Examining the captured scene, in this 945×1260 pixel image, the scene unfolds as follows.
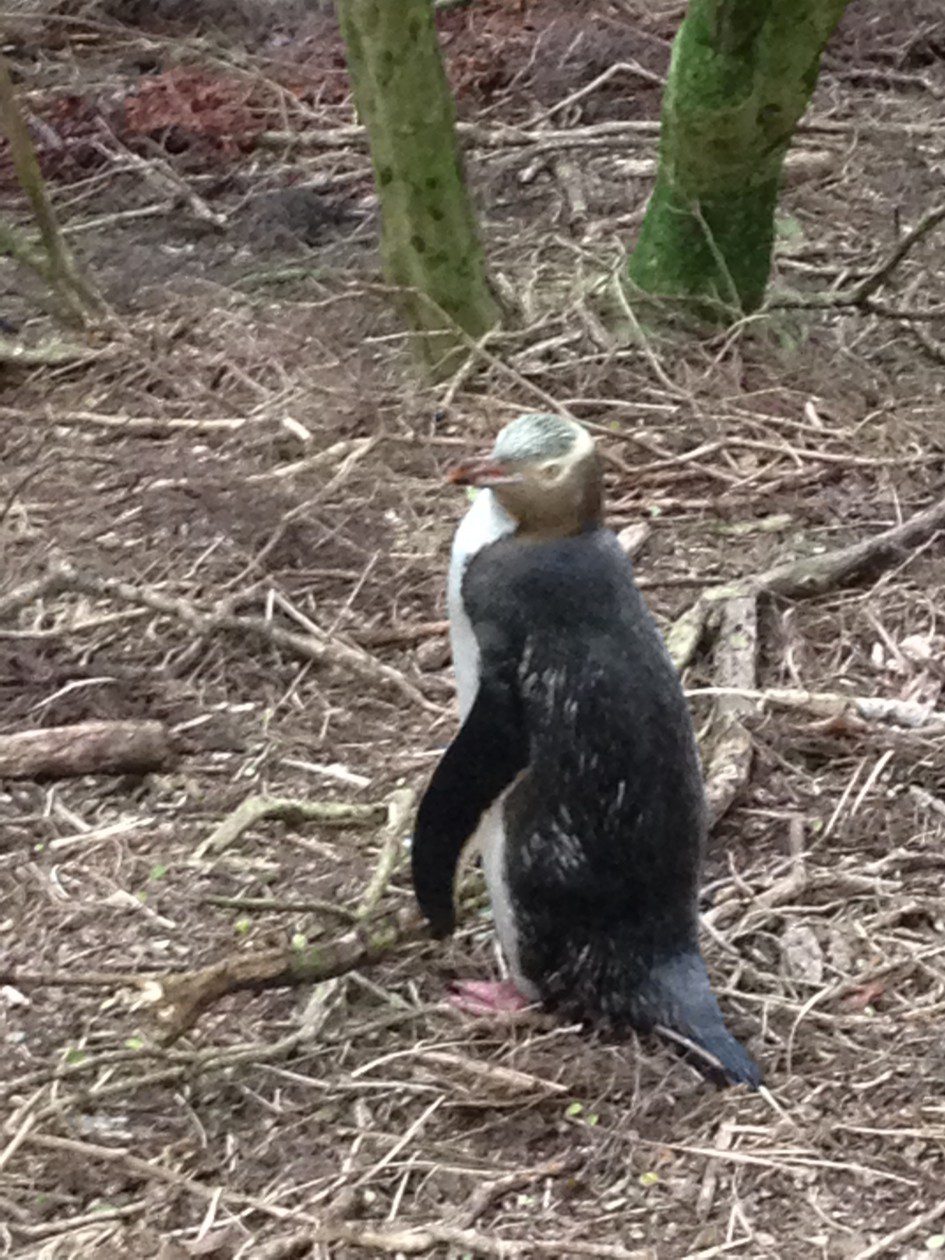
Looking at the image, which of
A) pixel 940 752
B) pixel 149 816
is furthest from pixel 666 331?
pixel 149 816

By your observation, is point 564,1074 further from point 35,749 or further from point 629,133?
point 629,133

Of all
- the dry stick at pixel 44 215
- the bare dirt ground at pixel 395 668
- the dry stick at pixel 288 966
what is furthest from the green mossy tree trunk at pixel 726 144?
the dry stick at pixel 288 966

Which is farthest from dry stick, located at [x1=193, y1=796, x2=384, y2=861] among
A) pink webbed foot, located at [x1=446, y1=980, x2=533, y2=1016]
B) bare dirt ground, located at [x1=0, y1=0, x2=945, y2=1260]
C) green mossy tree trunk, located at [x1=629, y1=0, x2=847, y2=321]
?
green mossy tree trunk, located at [x1=629, y1=0, x2=847, y2=321]

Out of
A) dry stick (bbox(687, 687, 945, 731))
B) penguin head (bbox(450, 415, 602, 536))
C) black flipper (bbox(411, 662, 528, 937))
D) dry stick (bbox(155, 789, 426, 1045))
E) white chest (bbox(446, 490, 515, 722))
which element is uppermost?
penguin head (bbox(450, 415, 602, 536))

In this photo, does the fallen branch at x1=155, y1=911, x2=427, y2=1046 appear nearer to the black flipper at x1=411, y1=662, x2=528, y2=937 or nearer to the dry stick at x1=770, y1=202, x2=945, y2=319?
the black flipper at x1=411, y1=662, x2=528, y2=937

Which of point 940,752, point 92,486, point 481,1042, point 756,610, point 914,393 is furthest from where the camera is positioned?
point 914,393

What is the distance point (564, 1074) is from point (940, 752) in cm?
106

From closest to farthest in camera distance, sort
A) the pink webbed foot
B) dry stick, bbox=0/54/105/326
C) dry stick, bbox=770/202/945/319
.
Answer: the pink webbed foot < dry stick, bbox=0/54/105/326 < dry stick, bbox=770/202/945/319

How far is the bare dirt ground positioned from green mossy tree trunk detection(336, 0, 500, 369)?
18 centimetres

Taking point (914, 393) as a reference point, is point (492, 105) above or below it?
above

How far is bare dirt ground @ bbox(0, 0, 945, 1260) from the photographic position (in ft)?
7.08

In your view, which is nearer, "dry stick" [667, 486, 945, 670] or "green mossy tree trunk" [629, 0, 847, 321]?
"dry stick" [667, 486, 945, 670]

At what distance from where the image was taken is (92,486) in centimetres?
411

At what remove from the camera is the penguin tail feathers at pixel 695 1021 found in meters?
2.23
